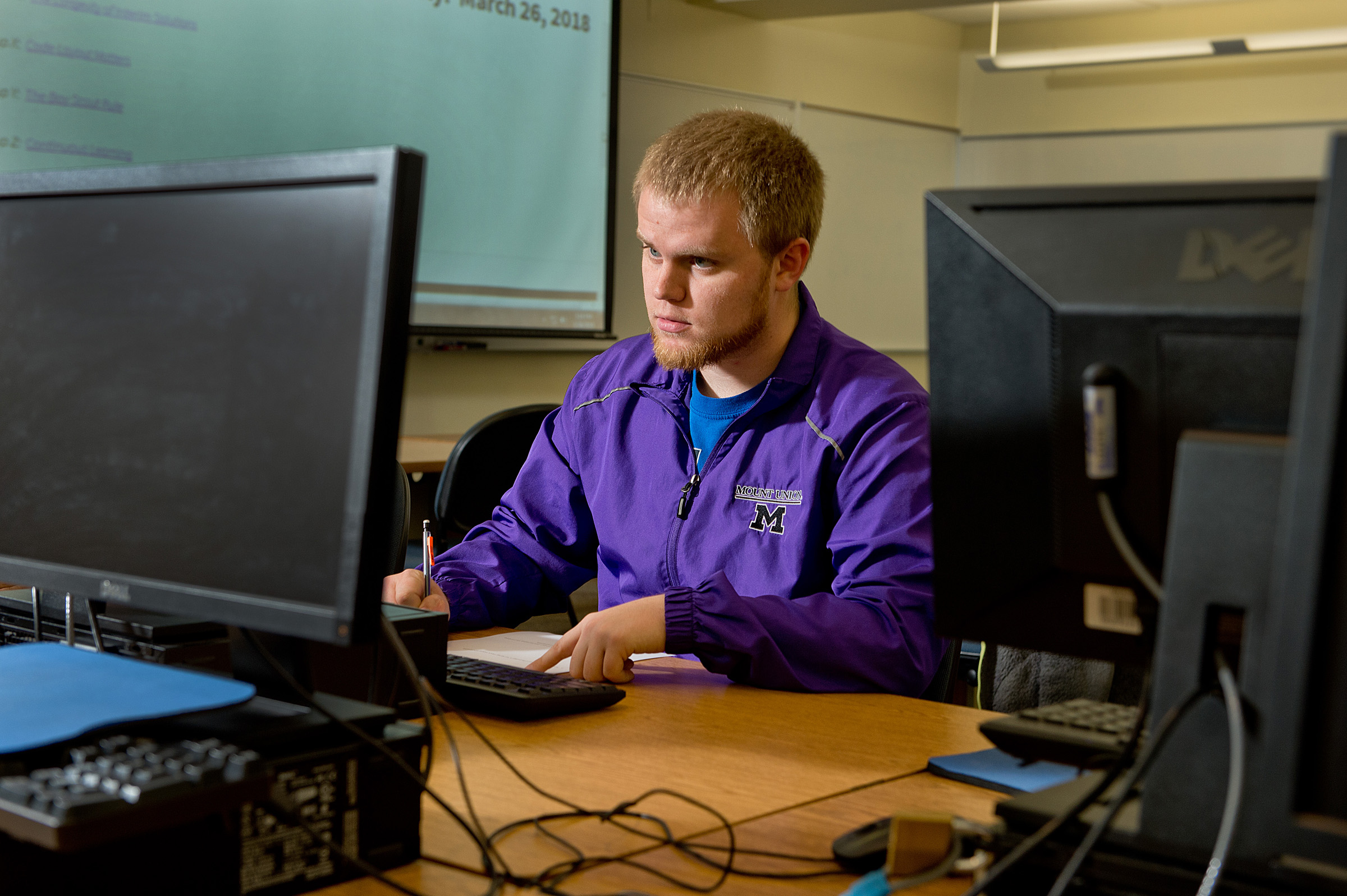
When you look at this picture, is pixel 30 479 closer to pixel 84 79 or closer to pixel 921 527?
pixel 921 527

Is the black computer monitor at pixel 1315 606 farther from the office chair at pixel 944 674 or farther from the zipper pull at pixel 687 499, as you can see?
the zipper pull at pixel 687 499

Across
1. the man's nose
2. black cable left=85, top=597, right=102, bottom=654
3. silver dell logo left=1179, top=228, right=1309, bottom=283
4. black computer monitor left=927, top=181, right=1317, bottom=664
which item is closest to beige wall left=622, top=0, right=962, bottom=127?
the man's nose

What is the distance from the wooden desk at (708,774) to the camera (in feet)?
2.63

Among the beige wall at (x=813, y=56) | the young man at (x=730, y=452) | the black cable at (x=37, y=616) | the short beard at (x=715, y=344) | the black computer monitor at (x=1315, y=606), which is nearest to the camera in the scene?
the black computer monitor at (x=1315, y=606)

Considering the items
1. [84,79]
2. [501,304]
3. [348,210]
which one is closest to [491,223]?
[501,304]


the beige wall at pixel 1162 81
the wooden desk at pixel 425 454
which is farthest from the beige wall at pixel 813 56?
the wooden desk at pixel 425 454

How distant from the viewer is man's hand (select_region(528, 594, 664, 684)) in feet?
4.18

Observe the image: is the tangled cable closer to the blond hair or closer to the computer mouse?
the computer mouse

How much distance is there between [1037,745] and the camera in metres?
0.89

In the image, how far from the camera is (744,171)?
66.6 inches

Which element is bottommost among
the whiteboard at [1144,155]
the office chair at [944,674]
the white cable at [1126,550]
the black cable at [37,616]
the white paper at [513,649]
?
the office chair at [944,674]

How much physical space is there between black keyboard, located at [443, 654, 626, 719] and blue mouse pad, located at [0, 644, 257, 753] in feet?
1.15

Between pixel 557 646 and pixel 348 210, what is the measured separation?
2.27ft

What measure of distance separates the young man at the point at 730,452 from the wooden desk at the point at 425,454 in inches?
37.5
